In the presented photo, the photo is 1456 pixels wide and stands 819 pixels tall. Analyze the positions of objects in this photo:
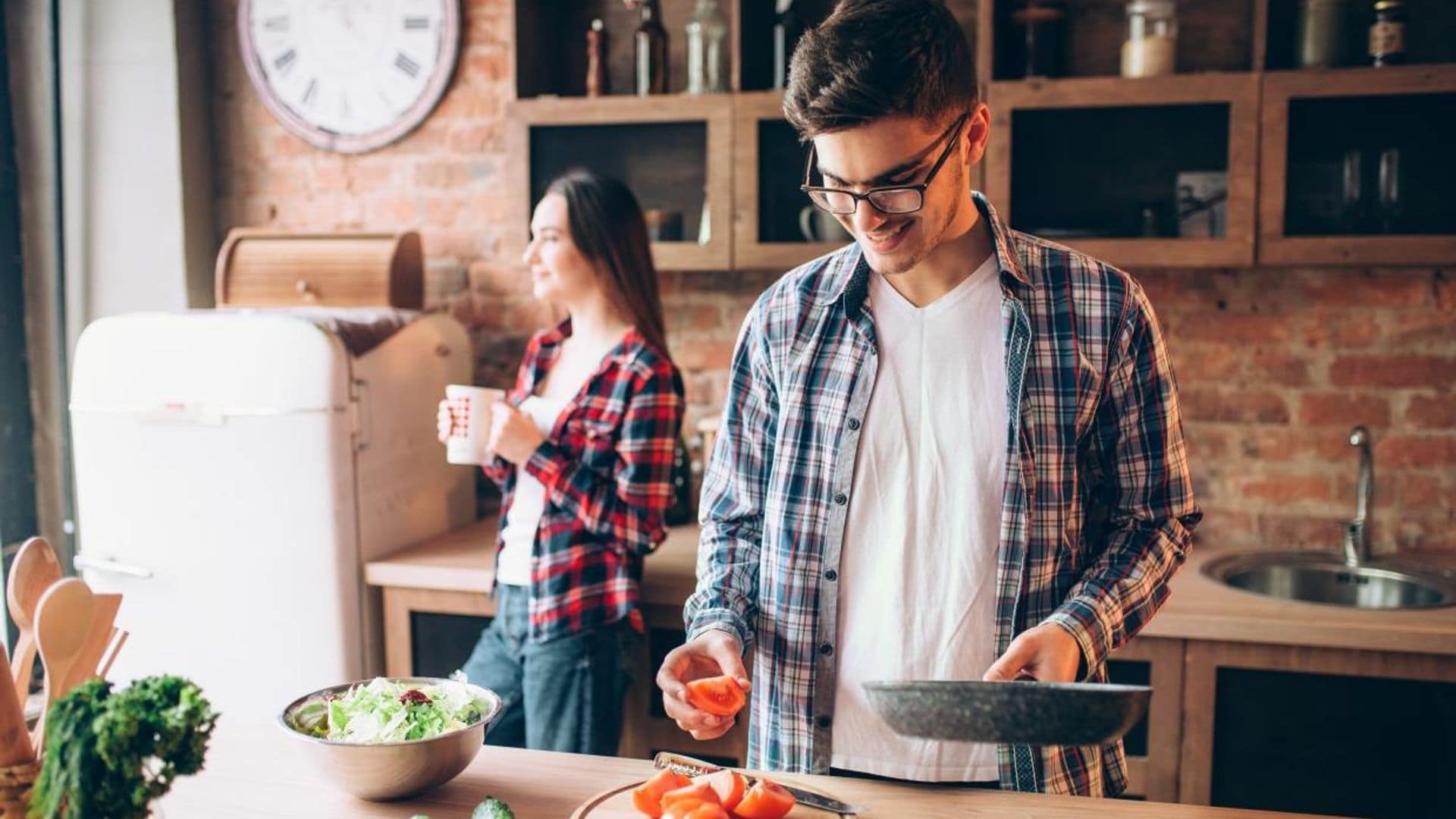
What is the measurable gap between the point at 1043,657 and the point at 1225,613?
1067 mm

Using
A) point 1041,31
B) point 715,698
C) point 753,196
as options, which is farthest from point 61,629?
point 1041,31

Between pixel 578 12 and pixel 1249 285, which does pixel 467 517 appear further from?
pixel 1249 285

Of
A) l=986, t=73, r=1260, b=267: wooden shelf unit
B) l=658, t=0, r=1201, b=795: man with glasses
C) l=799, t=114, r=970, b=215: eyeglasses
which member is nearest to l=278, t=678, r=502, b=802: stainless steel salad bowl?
l=658, t=0, r=1201, b=795: man with glasses

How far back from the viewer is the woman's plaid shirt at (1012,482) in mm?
1390

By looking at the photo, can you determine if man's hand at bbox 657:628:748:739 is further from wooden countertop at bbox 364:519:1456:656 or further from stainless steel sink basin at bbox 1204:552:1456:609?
stainless steel sink basin at bbox 1204:552:1456:609

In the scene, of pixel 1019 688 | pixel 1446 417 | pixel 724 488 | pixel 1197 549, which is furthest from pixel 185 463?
pixel 1446 417

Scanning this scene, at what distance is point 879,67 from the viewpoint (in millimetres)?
1219

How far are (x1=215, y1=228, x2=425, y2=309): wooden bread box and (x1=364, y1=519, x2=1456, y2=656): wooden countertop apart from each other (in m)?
0.72

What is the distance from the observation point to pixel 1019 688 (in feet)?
3.07

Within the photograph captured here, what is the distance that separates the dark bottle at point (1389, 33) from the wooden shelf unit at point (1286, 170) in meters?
0.05

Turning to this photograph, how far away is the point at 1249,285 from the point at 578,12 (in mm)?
1794

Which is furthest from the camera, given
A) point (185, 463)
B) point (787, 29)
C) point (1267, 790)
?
point (787, 29)

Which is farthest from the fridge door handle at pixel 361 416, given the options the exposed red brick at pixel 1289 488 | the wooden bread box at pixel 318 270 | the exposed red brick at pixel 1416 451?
the exposed red brick at pixel 1416 451

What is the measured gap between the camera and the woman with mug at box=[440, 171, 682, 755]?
2129 millimetres
